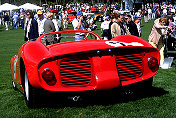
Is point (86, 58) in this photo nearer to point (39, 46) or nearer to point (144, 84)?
point (39, 46)

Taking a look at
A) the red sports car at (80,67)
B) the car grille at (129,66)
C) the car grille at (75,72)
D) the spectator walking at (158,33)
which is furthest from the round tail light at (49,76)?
the spectator walking at (158,33)

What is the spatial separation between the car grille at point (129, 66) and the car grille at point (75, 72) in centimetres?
51

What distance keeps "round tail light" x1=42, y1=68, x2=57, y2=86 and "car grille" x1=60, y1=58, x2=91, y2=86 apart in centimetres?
13

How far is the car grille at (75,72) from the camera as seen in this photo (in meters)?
4.72

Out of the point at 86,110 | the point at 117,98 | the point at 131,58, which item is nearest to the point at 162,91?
the point at 117,98

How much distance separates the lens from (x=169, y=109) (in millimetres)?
4879

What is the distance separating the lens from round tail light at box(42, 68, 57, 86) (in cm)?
461

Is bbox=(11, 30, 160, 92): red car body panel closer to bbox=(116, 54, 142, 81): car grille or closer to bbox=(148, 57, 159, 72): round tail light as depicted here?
bbox=(116, 54, 142, 81): car grille

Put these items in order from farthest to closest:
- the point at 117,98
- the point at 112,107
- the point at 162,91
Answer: the point at 162,91 → the point at 117,98 → the point at 112,107

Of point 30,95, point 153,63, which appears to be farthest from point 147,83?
point 30,95

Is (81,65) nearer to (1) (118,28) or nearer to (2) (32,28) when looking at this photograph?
(1) (118,28)

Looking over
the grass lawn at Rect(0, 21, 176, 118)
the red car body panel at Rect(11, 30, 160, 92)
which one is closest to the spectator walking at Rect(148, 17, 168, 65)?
the grass lawn at Rect(0, 21, 176, 118)

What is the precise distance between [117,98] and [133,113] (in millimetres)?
976

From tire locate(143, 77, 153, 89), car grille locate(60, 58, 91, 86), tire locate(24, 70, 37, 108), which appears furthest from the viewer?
tire locate(143, 77, 153, 89)
